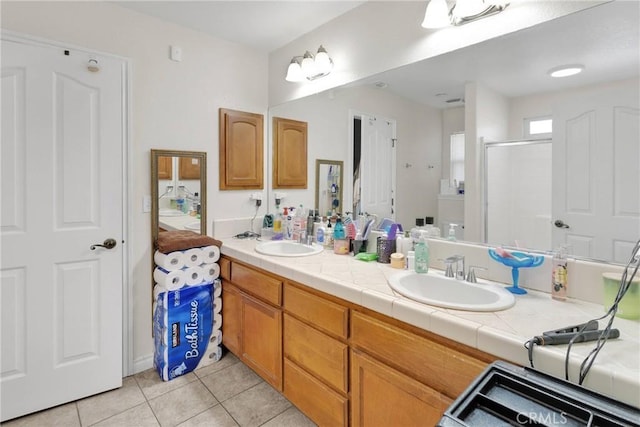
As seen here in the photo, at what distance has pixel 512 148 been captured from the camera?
1497 millimetres

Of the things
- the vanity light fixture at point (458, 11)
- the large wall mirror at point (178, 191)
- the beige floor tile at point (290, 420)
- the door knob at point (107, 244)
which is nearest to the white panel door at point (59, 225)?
the door knob at point (107, 244)

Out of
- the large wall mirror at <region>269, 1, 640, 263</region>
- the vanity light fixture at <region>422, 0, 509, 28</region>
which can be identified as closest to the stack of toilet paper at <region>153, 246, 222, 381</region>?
the large wall mirror at <region>269, 1, 640, 263</region>

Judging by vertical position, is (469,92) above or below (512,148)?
above

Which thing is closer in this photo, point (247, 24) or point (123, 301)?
point (123, 301)

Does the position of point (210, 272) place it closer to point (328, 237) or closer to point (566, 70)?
point (328, 237)

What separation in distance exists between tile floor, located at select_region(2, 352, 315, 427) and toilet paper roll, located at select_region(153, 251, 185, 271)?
0.76m

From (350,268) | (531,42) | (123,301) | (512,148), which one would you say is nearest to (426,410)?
(350,268)

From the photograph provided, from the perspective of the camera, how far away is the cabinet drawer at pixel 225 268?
235 centimetres

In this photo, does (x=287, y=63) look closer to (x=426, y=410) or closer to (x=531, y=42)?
(x=531, y=42)

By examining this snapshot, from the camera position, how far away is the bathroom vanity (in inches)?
39.1

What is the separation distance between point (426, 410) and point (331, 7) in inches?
88.8

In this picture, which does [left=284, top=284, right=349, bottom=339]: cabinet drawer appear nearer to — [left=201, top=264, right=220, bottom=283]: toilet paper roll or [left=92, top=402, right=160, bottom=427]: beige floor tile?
[left=201, top=264, right=220, bottom=283]: toilet paper roll

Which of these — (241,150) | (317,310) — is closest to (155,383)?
(317,310)

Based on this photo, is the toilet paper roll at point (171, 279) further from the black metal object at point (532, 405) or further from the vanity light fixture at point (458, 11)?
the vanity light fixture at point (458, 11)
